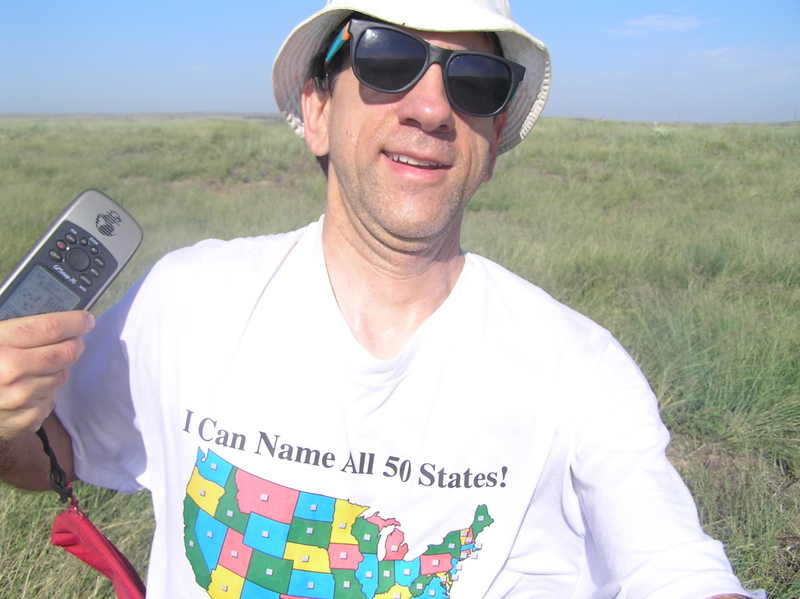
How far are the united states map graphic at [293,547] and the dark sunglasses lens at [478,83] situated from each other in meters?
0.97

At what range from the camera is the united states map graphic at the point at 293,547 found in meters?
1.16

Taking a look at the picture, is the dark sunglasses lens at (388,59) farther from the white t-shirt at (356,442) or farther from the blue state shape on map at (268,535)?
the blue state shape on map at (268,535)

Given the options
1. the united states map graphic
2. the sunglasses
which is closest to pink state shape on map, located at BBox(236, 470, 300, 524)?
the united states map graphic

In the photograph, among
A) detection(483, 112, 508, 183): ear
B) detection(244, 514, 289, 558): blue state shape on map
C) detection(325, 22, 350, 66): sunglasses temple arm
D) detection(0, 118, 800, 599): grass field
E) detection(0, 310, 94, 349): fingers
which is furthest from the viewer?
detection(0, 118, 800, 599): grass field

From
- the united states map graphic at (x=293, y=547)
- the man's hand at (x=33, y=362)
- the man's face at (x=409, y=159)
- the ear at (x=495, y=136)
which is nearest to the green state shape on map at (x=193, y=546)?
the united states map graphic at (x=293, y=547)

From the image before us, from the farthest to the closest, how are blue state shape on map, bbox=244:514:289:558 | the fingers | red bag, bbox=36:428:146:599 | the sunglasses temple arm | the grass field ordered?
the grass field → the sunglasses temple arm → red bag, bbox=36:428:146:599 → blue state shape on map, bbox=244:514:289:558 → the fingers

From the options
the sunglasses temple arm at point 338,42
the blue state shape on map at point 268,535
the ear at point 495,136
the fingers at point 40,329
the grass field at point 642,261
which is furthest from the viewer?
the grass field at point 642,261

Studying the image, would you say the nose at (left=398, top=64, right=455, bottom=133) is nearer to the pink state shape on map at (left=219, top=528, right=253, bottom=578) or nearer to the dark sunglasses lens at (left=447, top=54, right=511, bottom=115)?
the dark sunglasses lens at (left=447, top=54, right=511, bottom=115)

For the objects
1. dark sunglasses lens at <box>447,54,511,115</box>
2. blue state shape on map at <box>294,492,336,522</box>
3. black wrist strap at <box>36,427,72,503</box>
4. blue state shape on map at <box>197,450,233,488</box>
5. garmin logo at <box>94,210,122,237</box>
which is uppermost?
dark sunglasses lens at <box>447,54,511,115</box>

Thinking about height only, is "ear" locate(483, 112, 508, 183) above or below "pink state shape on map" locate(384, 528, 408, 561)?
above

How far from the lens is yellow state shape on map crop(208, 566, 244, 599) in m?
1.16

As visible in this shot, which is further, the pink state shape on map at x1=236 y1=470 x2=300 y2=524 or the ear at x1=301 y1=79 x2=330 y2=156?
the ear at x1=301 y1=79 x2=330 y2=156

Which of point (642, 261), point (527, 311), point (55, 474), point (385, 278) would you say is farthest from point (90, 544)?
point (642, 261)

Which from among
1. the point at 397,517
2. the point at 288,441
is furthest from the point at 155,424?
the point at 397,517
